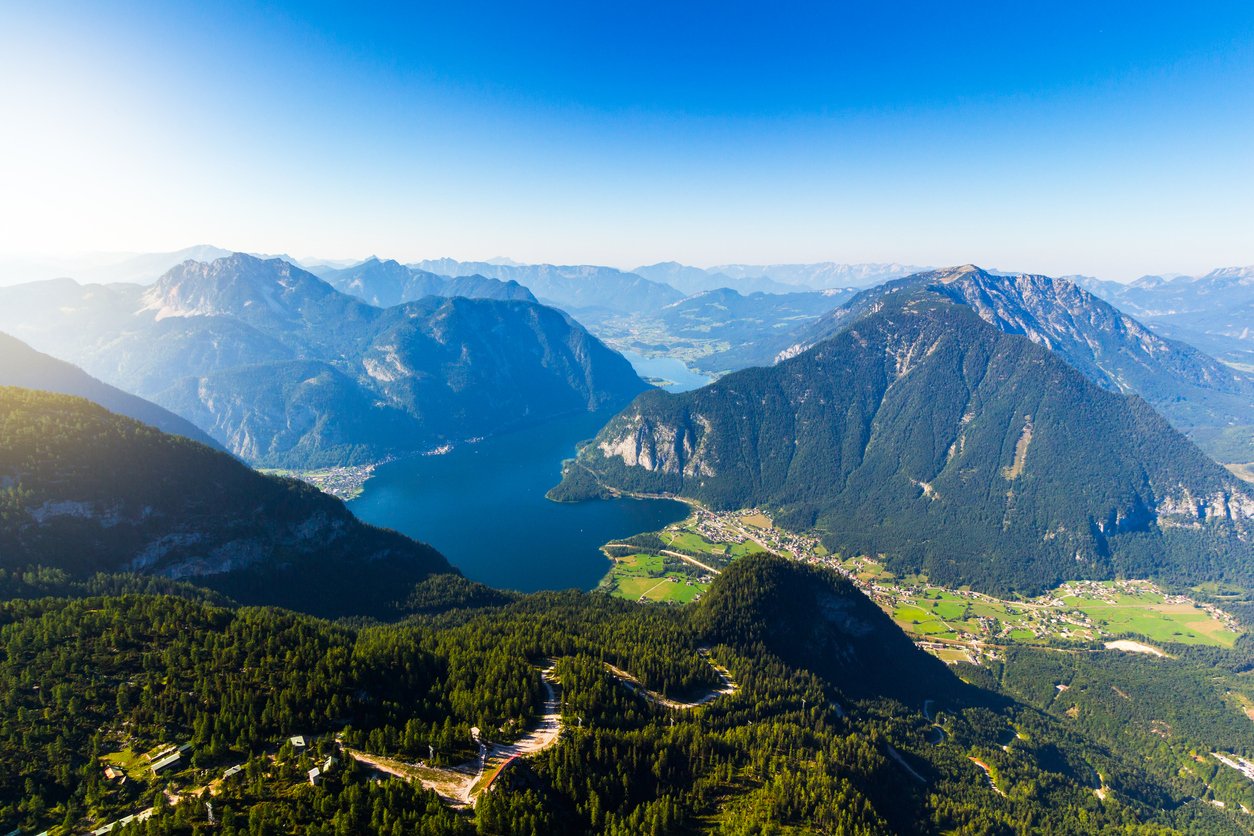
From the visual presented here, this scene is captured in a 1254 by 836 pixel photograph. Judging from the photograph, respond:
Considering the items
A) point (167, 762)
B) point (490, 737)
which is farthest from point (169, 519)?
point (490, 737)

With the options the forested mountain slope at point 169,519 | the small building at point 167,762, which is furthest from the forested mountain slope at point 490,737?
the forested mountain slope at point 169,519

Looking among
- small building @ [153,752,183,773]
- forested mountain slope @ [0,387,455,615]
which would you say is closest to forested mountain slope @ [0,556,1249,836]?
small building @ [153,752,183,773]

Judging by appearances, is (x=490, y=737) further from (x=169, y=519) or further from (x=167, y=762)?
(x=169, y=519)

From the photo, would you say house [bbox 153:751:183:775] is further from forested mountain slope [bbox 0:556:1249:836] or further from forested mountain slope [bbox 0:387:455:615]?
forested mountain slope [bbox 0:387:455:615]

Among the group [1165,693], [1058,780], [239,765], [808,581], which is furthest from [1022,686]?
[239,765]

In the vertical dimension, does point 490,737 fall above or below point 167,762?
below

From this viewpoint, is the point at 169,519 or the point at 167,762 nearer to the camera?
the point at 167,762

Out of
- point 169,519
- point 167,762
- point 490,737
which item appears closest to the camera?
point 167,762

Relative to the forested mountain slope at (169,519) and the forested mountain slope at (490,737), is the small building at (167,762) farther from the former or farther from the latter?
the forested mountain slope at (169,519)
